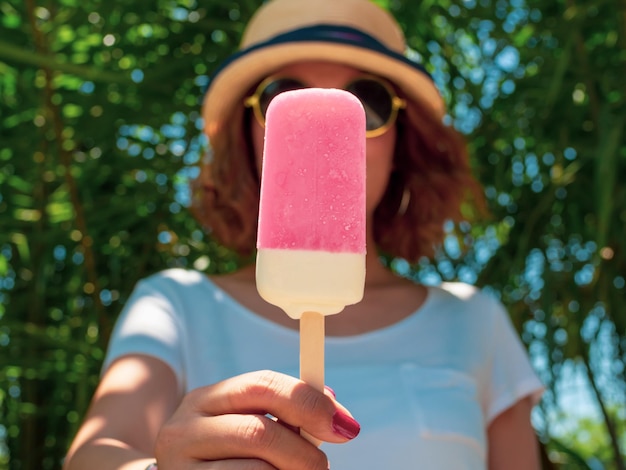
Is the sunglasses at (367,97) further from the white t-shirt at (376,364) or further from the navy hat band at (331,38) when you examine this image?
the white t-shirt at (376,364)

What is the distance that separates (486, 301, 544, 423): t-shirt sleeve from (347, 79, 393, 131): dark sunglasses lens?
33 centimetres

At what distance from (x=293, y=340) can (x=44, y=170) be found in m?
0.71

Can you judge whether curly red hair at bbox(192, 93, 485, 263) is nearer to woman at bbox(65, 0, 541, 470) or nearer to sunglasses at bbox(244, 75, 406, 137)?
woman at bbox(65, 0, 541, 470)

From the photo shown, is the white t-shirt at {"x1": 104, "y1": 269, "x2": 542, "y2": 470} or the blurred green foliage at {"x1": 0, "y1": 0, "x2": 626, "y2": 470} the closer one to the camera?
the white t-shirt at {"x1": 104, "y1": 269, "x2": 542, "y2": 470}

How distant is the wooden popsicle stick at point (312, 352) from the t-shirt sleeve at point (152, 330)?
446 mm

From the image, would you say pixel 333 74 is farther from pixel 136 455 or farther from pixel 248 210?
pixel 136 455

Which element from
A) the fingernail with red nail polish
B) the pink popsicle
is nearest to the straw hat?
the pink popsicle

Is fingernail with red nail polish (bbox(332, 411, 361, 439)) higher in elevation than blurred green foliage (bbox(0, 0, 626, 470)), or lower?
higher

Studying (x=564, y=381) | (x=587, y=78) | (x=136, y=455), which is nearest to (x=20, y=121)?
(x=136, y=455)

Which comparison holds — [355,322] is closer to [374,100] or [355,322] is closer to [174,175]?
[374,100]

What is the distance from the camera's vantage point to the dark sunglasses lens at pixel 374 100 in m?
1.06

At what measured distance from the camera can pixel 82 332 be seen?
1.52 m

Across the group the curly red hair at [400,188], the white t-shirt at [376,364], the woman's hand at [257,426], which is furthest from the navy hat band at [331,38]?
the woman's hand at [257,426]

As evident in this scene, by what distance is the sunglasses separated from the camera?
1.06 metres
